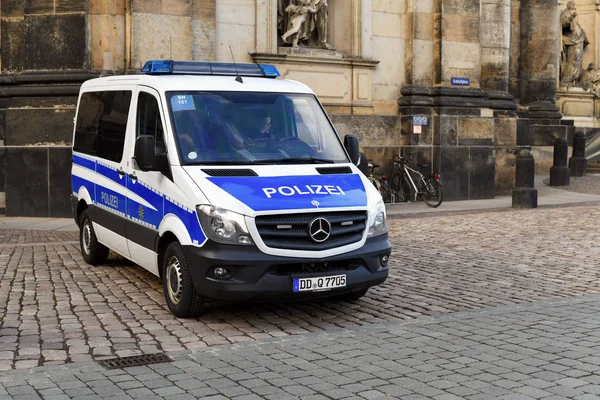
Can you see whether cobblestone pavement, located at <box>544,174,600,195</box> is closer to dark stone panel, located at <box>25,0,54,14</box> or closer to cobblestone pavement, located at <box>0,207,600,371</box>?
cobblestone pavement, located at <box>0,207,600,371</box>

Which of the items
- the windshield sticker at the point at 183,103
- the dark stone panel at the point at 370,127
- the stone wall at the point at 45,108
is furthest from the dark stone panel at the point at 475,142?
the windshield sticker at the point at 183,103

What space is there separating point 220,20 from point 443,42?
18.1 feet

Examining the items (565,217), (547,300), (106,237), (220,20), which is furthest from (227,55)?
(547,300)

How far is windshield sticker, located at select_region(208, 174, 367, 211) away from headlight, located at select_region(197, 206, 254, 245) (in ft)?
0.53

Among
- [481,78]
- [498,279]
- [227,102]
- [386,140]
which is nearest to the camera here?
[227,102]

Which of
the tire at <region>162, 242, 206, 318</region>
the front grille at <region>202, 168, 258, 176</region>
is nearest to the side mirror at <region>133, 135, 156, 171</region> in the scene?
the front grille at <region>202, 168, 258, 176</region>

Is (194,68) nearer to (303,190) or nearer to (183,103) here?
(183,103)

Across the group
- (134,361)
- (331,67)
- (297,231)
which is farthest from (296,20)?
(134,361)

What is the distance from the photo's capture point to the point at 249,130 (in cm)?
814

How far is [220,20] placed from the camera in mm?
17266

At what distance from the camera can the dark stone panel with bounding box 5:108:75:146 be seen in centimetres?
1598

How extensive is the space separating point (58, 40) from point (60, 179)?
2.57m

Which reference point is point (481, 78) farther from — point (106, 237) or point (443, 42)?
point (106, 237)

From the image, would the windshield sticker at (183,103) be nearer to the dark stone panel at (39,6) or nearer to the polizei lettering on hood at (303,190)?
the polizei lettering on hood at (303,190)
